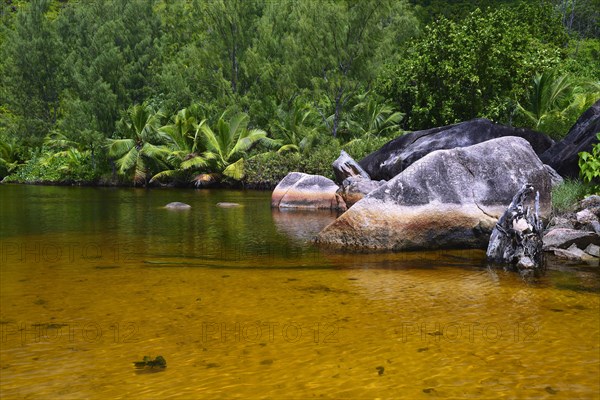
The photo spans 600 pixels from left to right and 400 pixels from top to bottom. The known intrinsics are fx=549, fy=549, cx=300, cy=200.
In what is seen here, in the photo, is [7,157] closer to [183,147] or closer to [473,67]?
[183,147]

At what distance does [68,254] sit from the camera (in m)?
9.95

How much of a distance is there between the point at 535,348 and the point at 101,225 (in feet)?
39.9

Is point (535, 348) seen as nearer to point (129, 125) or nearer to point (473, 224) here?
point (473, 224)

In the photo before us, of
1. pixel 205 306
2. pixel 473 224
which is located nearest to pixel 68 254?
pixel 205 306

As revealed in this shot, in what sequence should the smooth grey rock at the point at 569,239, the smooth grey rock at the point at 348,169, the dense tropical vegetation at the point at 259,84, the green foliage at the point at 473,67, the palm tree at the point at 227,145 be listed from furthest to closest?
the palm tree at the point at 227,145, the dense tropical vegetation at the point at 259,84, the green foliage at the point at 473,67, the smooth grey rock at the point at 348,169, the smooth grey rock at the point at 569,239

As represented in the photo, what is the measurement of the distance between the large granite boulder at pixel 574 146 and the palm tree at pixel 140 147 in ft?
80.7

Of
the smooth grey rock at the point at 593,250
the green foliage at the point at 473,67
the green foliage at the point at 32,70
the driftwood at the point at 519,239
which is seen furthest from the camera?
the green foliage at the point at 32,70

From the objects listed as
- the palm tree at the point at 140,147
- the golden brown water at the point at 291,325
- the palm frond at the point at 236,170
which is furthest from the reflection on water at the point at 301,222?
the palm tree at the point at 140,147

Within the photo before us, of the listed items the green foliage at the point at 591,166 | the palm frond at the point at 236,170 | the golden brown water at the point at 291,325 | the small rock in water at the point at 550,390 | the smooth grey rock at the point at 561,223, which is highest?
the palm frond at the point at 236,170

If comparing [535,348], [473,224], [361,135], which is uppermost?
[361,135]

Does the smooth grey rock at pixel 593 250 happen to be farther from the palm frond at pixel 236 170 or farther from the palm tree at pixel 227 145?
the palm tree at pixel 227 145

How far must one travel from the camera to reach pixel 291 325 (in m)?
5.71

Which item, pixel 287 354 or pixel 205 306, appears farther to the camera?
pixel 205 306

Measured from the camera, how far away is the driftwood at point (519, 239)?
8.66m
